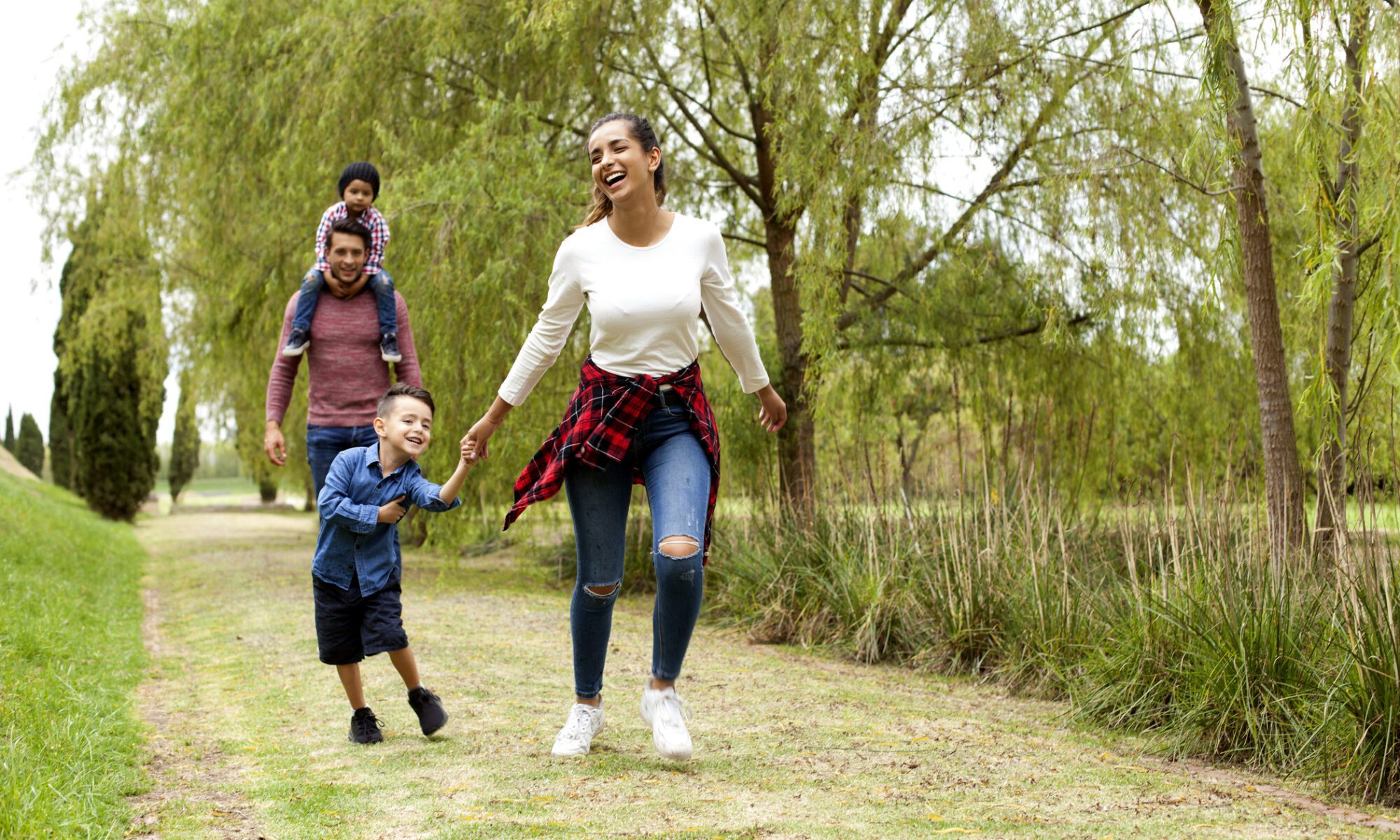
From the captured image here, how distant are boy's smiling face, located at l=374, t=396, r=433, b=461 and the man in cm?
60

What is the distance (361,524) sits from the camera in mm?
3789

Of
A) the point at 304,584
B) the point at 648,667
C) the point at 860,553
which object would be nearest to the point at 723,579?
the point at 860,553

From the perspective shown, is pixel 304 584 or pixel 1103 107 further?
pixel 304 584

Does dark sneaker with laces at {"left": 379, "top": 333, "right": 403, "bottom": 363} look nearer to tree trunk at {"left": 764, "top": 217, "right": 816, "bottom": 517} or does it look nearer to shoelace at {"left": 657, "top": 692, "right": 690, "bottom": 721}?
shoelace at {"left": 657, "top": 692, "right": 690, "bottom": 721}

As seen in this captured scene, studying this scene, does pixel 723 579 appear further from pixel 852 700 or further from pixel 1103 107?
pixel 1103 107

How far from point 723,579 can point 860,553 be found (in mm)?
1701

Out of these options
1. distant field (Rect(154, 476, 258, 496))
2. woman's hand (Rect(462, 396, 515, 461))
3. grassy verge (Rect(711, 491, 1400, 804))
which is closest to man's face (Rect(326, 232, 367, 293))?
woman's hand (Rect(462, 396, 515, 461))

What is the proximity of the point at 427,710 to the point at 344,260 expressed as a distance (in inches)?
69.8

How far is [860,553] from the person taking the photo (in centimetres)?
706

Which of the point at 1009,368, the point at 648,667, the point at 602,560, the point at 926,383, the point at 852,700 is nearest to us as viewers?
the point at 602,560

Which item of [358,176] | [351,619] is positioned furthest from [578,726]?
[358,176]

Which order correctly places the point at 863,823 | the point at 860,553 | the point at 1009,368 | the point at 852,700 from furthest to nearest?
the point at 1009,368, the point at 860,553, the point at 852,700, the point at 863,823

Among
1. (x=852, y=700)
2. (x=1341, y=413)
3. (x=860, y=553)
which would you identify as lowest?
(x=852, y=700)

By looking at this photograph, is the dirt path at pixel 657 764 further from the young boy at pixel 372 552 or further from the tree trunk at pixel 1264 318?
the tree trunk at pixel 1264 318
